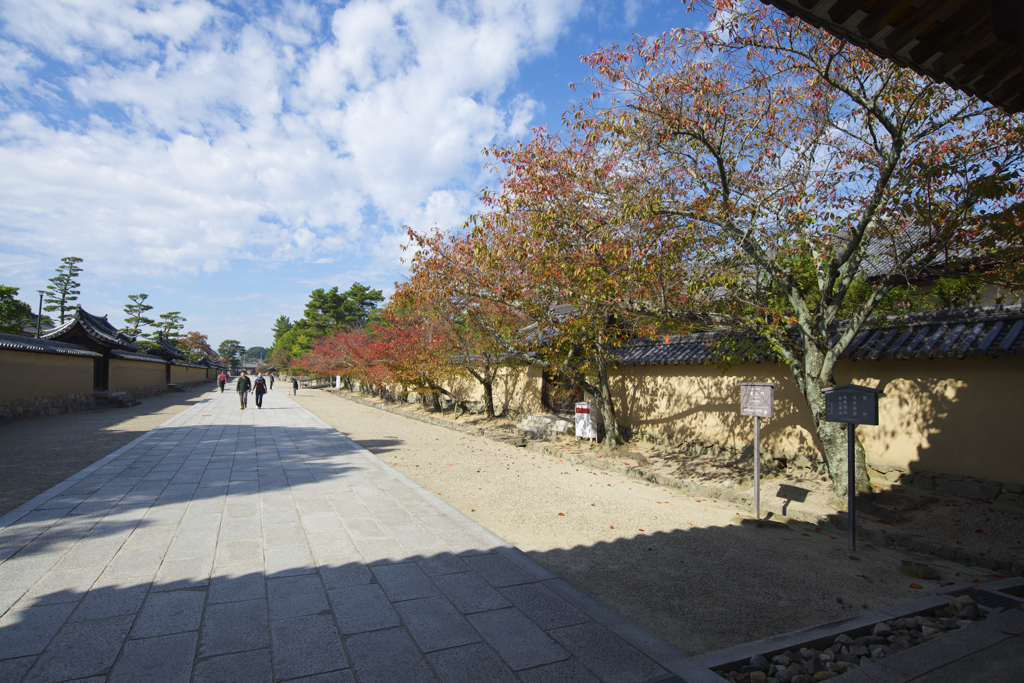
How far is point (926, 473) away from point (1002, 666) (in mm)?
5347

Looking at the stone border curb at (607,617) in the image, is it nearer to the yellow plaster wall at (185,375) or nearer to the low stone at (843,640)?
the low stone at (843,640)

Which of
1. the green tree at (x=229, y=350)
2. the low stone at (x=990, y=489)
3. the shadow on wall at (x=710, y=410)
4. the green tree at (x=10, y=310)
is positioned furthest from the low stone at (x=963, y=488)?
the green tree at (x=229, y=350)

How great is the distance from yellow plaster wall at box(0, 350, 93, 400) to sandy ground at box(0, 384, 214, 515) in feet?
3.33

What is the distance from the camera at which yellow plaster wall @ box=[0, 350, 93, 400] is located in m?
15.0

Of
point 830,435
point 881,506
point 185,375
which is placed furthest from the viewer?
point 185,375

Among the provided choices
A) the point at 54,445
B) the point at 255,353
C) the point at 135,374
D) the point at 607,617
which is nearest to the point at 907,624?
the point at 607,617

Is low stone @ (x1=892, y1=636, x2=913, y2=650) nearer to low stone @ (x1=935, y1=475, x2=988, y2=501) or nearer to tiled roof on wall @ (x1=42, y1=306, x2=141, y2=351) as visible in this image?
low stone @ (x1=935, y1=475, x2=988, y2=501)

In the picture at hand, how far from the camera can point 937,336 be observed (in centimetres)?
726

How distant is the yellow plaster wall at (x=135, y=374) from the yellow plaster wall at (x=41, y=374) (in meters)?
4.08

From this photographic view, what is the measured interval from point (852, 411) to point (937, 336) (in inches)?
124

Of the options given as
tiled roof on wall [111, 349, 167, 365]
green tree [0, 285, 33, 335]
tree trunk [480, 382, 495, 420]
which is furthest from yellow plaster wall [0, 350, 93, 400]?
tree trunk [480, 382, 495, 420]

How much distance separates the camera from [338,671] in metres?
2.83

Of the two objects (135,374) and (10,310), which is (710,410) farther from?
(10,310)

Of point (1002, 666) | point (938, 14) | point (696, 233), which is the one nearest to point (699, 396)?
point (696, 233)
